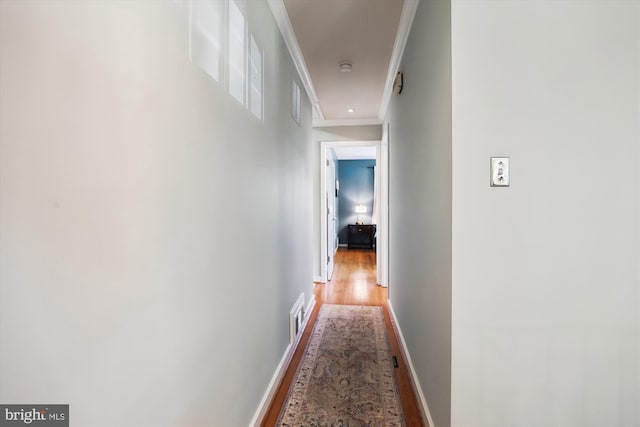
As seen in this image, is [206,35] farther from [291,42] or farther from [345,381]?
[345,381]

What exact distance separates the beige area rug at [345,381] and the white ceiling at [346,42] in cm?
242

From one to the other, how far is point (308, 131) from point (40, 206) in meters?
2.91

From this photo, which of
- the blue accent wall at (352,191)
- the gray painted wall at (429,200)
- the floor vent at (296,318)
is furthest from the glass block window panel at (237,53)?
the blue accent wall at (352,191)

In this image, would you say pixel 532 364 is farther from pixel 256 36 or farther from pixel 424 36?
pixel 256 36

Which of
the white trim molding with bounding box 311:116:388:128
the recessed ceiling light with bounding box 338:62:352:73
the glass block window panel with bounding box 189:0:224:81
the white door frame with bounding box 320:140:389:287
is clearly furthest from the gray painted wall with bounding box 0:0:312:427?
the white trim molding with bounding box 311:116:388:128

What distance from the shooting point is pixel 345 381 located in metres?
2.12

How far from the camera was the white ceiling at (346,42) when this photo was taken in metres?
1.97

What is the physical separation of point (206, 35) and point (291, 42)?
1.44m

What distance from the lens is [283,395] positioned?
6.45 feet

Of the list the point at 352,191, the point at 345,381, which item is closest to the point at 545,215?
the point at 345,381

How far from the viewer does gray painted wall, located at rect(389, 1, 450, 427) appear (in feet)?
4.41

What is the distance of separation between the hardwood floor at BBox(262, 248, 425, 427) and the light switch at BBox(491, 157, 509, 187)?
1.39 m

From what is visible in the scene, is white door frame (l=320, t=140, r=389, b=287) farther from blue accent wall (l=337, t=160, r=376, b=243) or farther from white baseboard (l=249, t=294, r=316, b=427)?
blue accent wall (l=337, t=160, r=376, b=243)

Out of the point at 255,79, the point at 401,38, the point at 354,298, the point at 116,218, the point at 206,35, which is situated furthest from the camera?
the point at 354,298
